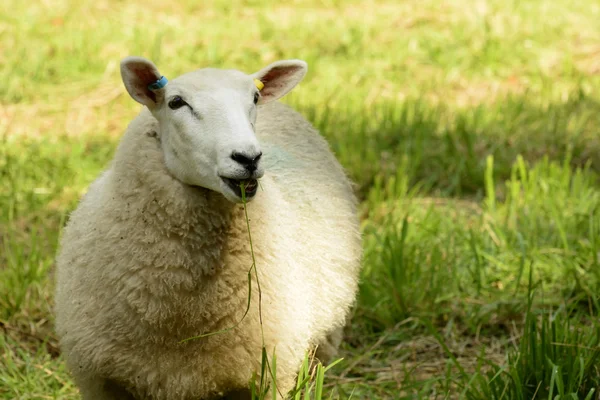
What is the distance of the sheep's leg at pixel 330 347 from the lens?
335cm

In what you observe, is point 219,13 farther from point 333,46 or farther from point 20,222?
point 20,222

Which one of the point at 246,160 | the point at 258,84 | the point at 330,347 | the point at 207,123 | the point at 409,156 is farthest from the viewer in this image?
the point at 409,156

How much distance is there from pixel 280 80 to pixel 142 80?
50 cm

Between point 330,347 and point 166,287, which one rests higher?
point 166,287

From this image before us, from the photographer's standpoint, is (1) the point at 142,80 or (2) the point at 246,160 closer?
(2) the point at 246,160

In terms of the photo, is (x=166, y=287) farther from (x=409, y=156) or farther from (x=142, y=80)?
(x=409, y=156)

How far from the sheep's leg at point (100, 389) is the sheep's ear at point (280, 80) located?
1.00 m

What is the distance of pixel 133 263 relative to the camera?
2.60 metres

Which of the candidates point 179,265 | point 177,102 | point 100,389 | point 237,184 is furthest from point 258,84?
point 100,389

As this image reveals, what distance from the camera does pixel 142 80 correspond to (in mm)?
2715

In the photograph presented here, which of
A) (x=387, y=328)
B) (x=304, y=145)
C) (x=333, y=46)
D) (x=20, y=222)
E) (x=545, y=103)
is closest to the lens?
(x=304, y=145)

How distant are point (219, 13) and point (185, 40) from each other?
1.16 m

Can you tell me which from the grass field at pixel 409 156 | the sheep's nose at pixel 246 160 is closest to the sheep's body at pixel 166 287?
the sheep's nose at pixel 246 160

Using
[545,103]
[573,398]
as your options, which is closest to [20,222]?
[573,398]
